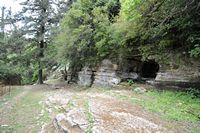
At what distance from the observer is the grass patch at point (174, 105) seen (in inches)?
315

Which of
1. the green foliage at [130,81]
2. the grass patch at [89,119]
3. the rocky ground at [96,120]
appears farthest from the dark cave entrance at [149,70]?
the grass patch at [89,119]

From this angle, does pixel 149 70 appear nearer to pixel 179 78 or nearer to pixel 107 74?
pixel 107 74

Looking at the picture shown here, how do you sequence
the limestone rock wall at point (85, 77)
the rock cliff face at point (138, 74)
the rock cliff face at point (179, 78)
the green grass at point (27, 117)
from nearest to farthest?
the green grass at point (27, 117) → the rock cliff face at point (179, 78) → the rock cliff face at point (138, 74) → the limestone rock wall at point (85, 77)

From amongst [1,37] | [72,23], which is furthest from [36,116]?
[1,37]

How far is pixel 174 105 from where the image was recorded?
30.6 ft

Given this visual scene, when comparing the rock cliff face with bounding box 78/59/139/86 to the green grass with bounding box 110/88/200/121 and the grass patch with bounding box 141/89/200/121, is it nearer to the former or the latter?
the green grass with bounding box 110/88/200/121

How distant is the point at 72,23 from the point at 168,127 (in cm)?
1245

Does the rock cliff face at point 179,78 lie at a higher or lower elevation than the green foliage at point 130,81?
higher

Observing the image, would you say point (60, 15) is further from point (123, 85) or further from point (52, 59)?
point (123, 85)

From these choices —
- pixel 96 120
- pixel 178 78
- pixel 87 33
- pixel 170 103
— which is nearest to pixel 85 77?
pixel 87 33

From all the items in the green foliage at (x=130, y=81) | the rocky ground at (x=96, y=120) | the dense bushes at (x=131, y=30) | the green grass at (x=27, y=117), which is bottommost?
the green grass at (x=27, y=117)

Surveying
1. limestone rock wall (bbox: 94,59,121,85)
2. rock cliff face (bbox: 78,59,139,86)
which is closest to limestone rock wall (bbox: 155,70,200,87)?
rock cliff face (bbox: 78,59,139,86)

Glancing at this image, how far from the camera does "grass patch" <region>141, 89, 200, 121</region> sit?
8.01 m

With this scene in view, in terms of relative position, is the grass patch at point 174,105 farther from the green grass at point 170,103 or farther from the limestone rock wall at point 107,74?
the limestone rock wall at point 107,74
